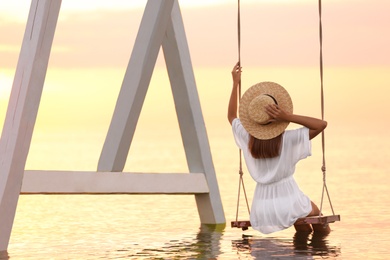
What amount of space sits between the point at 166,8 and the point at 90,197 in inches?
211

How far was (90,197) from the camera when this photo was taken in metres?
15.2

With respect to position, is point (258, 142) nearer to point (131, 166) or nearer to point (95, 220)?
point (95, 220)

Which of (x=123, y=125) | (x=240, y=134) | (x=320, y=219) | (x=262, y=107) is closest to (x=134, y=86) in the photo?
(x=123, y=125)

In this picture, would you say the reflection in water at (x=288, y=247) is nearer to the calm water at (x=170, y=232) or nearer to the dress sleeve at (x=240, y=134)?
the calm water at (x=170, y=232)

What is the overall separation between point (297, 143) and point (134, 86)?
1.61m

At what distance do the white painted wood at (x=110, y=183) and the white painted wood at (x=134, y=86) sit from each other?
141 mm

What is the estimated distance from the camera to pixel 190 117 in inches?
Answer: 427

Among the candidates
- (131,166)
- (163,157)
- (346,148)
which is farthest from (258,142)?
(346,148)

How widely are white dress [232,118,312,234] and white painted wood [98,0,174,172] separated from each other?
1.06 meters

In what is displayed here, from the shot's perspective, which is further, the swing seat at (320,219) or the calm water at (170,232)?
the swing seat at (320,219)

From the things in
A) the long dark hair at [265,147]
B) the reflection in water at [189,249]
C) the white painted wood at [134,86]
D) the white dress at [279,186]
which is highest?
the white painted wood at [134,86]

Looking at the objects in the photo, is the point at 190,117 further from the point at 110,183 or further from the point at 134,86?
the point at 110,183

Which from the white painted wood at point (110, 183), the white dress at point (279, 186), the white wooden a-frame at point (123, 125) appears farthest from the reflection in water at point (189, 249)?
the white wooden a-frame at point (123, 125)

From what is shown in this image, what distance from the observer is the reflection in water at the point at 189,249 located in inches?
332
